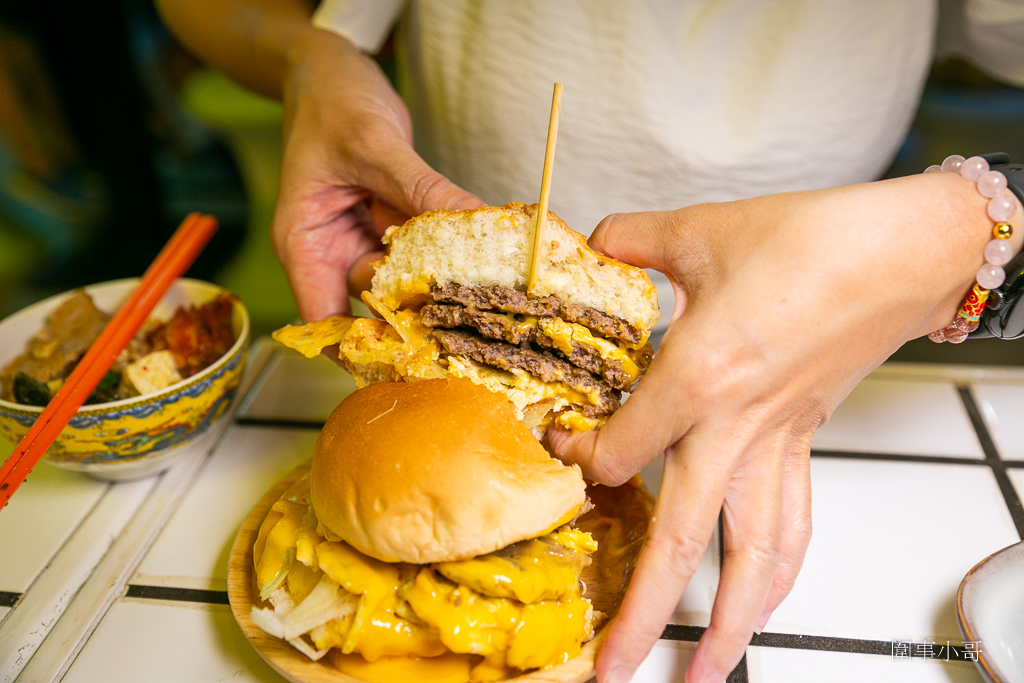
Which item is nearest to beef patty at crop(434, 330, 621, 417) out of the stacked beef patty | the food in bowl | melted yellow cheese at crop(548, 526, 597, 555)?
the stacked beef patty

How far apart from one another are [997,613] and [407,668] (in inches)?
39.9

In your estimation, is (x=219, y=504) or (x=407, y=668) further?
(x=219, y=504)

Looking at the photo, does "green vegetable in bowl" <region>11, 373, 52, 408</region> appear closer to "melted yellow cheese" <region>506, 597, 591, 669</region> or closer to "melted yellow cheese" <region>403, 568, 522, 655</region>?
"melted yellow cheese" <region>403, 568, 522, 655</region>

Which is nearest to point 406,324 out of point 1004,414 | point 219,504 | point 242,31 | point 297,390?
point 219,504

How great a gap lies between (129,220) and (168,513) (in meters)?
2.74

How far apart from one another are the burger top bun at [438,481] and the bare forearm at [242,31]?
128 centimetres

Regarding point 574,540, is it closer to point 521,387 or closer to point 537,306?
point 521,387

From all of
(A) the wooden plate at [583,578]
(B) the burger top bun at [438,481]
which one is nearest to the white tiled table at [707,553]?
(A) the wooden plate at [583,578]

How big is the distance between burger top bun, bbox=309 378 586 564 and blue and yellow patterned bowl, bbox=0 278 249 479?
0.52m

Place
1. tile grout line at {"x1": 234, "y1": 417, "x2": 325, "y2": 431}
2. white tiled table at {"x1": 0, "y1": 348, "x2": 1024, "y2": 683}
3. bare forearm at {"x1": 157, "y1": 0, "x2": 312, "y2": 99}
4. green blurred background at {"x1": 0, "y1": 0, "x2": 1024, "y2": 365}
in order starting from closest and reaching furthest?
1. white tiled table at {"x1": 0, "y1": 348, "x2": 1024, "y2": 683}
2. tile grout line at {"x1": 234, "y1": 417, "x2": 325, "y2": 431}
3. bare forearm at {"x1": 157, "y1": 0, "x2": 312, "y2": 99}
4. green blurred background at {"x1": 0, "y1": 0, "x2": 1024, "y2": 365}

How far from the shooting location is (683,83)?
5.14 ft

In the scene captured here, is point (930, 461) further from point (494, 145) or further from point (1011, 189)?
point (494, 145)

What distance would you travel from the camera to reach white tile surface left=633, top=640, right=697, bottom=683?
1164 mm

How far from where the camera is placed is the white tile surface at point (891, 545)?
49.6 inches
